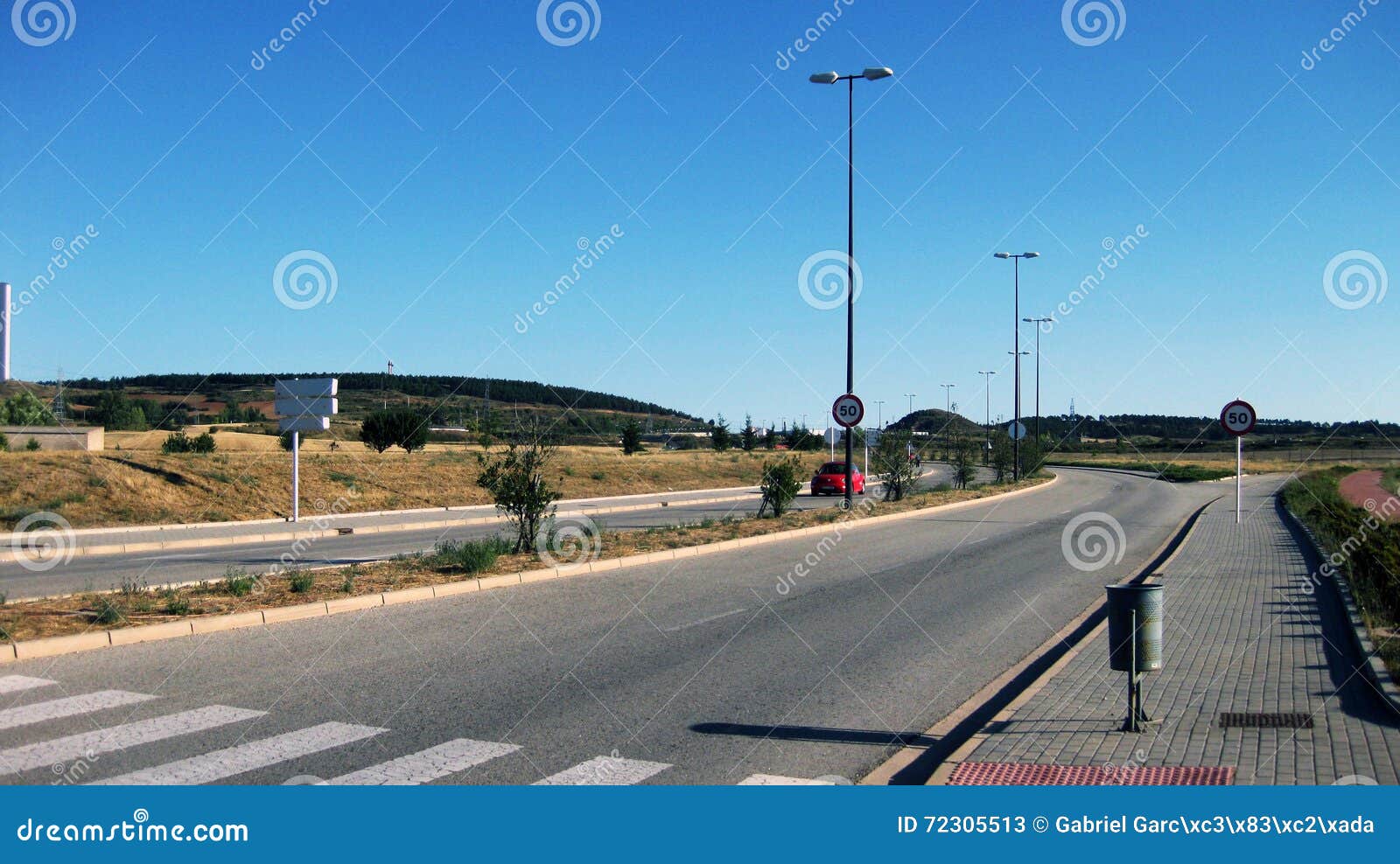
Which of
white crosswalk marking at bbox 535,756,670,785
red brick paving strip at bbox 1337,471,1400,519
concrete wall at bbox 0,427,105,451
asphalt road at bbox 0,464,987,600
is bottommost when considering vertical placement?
asphalt road at bbox 0,464,987,600

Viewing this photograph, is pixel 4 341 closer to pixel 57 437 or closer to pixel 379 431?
pixel 57 437

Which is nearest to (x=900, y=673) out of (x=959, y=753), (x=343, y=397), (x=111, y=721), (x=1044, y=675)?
(x=1044, y=675)

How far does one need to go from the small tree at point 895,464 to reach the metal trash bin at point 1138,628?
27.9 m

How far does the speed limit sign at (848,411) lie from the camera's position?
24.6 m

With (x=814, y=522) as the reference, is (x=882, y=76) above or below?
above

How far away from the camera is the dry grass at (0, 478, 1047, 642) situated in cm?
1002

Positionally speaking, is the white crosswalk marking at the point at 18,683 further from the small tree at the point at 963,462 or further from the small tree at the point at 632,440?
the small tree at the point at 632,440

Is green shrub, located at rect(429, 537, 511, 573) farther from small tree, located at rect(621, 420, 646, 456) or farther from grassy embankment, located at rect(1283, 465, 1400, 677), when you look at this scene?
small tree, located at rect(621, 420, 646, 456)

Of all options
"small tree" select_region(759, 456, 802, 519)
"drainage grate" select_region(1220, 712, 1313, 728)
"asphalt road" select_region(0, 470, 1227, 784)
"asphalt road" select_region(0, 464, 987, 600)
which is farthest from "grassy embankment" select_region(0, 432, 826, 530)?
"drainage grate" select_region(1220, 712, 1313, 728)

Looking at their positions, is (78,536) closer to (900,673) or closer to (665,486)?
(900,673)

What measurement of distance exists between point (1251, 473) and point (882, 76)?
5945 centimetres

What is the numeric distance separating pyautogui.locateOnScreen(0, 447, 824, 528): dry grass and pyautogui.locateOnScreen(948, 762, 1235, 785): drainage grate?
24.6 m

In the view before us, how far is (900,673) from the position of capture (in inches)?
362

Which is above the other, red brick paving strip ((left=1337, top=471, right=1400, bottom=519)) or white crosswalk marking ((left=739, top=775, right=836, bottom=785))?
red brick paving strip ((left=1337, top=471, right=1400, bottom=519))
